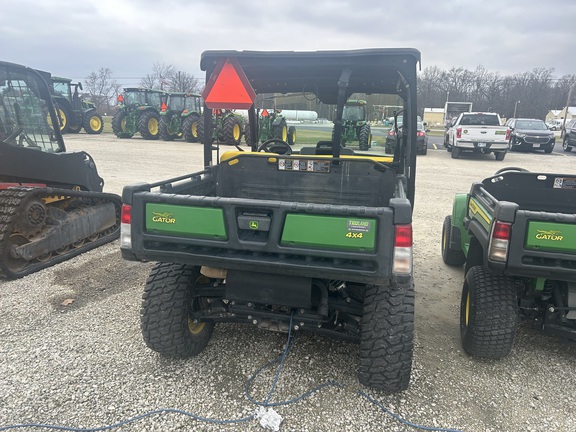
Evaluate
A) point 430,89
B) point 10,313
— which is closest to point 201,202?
point 10,313

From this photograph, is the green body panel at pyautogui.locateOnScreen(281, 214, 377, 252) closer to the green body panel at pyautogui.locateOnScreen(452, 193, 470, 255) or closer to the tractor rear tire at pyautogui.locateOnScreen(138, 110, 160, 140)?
the green body panel at pyautogui.locateOnScreen(452, 193, 470, 255)

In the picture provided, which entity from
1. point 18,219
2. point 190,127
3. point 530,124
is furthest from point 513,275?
point 530,124

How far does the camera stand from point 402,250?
239cm

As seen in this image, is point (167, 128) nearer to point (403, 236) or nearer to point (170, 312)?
point (170, 312)

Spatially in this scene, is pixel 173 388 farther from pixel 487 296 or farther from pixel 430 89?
pixel 430 89

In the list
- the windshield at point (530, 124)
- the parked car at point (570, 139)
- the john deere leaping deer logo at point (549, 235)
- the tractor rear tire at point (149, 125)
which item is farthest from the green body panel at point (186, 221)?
the parked car at point (570, 139)

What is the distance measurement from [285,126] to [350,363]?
8.22 ft

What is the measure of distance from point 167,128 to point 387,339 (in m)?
19.7

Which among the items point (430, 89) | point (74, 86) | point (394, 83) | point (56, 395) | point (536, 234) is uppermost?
point (430, 89)

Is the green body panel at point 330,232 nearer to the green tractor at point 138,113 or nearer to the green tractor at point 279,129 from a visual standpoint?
the green tractor at point 279,129

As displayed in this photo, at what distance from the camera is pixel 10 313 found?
3.84 metres

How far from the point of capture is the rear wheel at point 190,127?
1959 cm

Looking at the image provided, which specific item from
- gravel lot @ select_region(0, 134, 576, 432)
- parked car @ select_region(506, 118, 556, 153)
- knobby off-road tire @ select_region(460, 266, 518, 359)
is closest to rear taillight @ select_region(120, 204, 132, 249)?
gravel lot @ select_region(0, 134, 576, 432)

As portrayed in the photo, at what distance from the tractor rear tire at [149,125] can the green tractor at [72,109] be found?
331 centimetres
